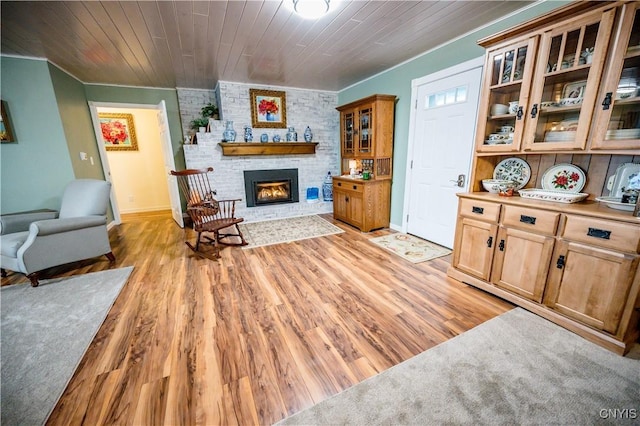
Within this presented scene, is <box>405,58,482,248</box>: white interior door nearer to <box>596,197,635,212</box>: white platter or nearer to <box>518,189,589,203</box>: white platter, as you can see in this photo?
<box>518,189,589,203</box>: white platter

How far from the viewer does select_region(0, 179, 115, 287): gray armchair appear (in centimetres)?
239

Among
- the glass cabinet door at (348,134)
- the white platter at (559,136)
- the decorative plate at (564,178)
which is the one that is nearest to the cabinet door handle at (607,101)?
the white platter at (559,136)

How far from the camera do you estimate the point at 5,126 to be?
9.57 ft

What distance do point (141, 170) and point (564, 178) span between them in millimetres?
7157

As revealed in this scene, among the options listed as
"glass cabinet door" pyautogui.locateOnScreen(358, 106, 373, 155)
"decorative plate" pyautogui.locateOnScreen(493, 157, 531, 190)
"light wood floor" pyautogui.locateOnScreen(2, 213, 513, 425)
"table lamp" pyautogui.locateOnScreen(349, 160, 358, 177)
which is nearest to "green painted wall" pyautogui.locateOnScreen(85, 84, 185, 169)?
"light wood floor" pyautogui.locateOnScreen(2, 213, 513, 425)

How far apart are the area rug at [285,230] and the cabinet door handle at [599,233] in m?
2.81

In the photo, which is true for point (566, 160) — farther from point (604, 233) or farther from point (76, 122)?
point (76, 122)

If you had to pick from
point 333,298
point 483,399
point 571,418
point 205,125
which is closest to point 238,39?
point 205,125

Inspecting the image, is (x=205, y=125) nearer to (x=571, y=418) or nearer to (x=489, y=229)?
(x=489, y=229)

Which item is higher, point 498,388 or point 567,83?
point 567,83

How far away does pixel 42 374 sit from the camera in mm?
1462

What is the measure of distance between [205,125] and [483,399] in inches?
195

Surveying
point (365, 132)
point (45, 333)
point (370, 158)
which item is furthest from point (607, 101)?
point (45, 333)

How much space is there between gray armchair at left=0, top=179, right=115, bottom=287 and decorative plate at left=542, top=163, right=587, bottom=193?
4.67 meters
